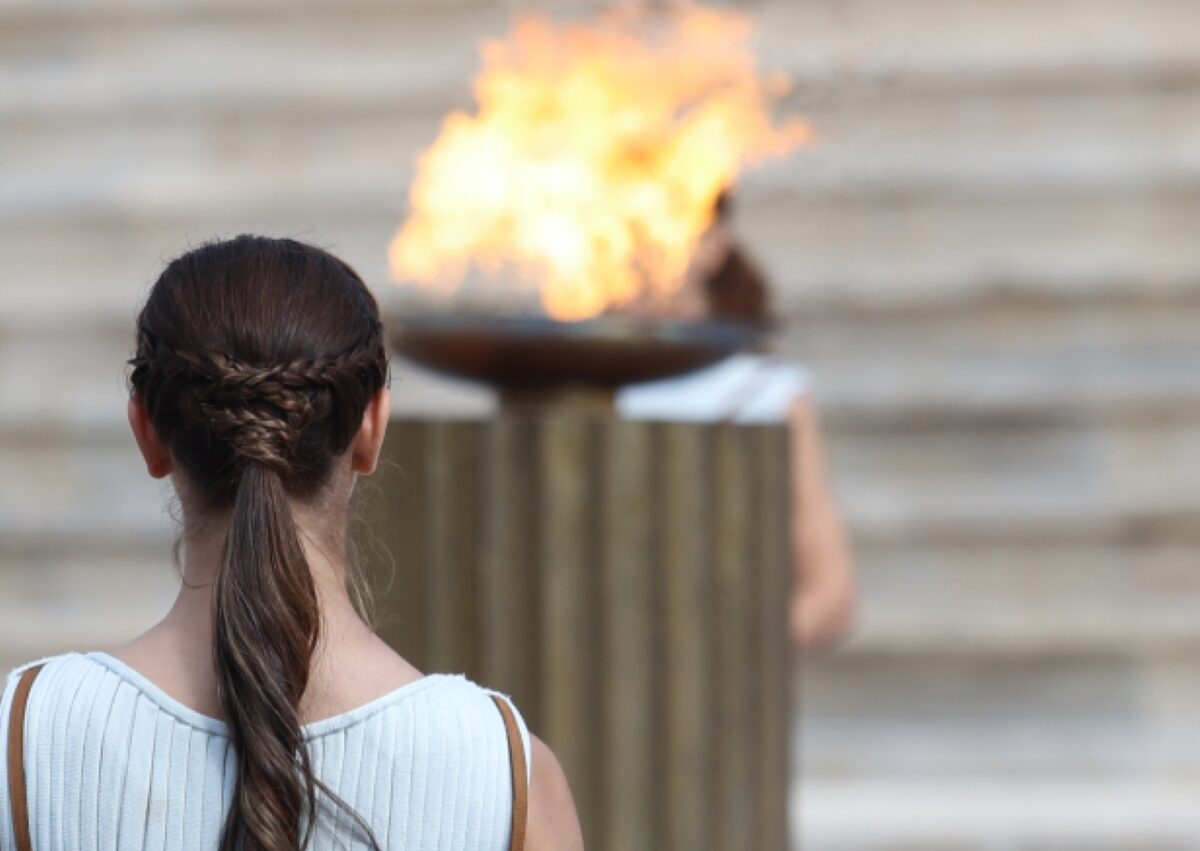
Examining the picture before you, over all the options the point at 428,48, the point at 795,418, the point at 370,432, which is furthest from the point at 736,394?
the point at 428,48

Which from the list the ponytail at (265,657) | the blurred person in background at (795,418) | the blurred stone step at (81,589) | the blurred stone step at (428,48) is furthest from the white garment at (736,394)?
the blurred stone step at (81,589)

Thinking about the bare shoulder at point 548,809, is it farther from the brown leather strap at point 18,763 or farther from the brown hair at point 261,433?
the brown leather strap at point 18,763

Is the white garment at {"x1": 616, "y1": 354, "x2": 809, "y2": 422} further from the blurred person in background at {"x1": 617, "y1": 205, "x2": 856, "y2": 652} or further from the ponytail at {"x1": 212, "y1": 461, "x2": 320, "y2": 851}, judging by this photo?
the ponytail at {"x1": 212, "y1": 461, "x2": 320, "y2": 851}

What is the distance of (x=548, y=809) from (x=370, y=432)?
1.11 ft

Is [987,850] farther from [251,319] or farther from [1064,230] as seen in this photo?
[251,319]

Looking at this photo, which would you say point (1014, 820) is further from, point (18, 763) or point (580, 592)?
point (18, 763)

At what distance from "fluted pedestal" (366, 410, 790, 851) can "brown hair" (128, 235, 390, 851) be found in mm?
1199

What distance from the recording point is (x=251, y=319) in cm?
142

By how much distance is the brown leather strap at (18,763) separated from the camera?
139 centimetres

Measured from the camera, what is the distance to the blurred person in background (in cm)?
345

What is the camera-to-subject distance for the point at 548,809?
147 cm

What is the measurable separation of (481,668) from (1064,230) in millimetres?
3056

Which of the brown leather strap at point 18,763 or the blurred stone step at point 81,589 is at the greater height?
the blurred stone step at point 81,589

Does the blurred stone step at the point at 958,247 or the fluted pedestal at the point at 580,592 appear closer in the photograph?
the fluted pedestal at the point at 580,592
